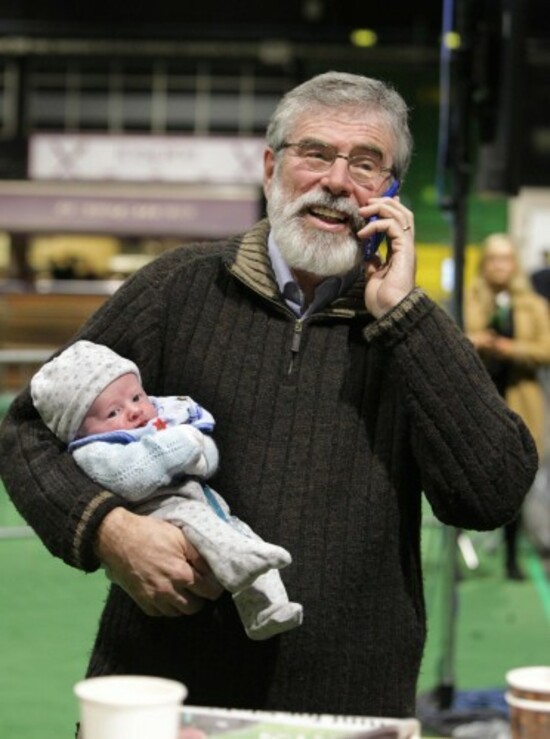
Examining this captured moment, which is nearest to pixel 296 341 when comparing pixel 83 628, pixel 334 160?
pixel 334 160

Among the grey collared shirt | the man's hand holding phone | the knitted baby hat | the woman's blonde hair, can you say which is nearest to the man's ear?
the grey collared shirt

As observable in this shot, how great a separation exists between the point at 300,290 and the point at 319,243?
0.15 m

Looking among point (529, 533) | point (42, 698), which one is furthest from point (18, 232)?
point (42, 698)

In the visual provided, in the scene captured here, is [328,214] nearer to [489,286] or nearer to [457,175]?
[457,175]

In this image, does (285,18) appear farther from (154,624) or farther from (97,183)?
Answer: (154,624)

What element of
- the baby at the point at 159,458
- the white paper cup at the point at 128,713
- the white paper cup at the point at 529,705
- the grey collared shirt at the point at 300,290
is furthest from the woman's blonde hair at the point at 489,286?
the white paper cup at the point at 128,713

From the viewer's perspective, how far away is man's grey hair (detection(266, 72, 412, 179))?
327 centimetres

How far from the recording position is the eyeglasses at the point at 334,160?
3230mm

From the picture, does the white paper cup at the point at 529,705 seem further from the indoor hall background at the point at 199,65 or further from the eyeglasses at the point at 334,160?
the indoor hall background at the point at 199,65

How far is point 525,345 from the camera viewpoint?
366 inches

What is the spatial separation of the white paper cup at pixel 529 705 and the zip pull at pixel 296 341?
1173mm

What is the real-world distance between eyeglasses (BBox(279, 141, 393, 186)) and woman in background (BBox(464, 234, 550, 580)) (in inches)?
235

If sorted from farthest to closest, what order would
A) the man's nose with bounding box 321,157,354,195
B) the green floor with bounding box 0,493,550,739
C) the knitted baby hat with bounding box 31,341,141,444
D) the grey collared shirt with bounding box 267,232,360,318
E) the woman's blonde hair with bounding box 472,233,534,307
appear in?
the woman's blonde hair with bounding box 472,233,534,307 → the green floor with bounding box 0,493,550,739 → the grey collared shirt with bounding box 267,232,360,318 → the man's nose with bounding box 321,157,354,195 → the knitted baby hat with bounding box 31,341,141,444

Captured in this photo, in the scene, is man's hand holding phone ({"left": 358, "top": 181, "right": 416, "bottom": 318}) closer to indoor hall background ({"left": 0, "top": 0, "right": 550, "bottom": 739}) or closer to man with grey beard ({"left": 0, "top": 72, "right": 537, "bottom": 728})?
man with grey beard ({"left": 0, "top": 72, "right": 537, "bottom": 728})
